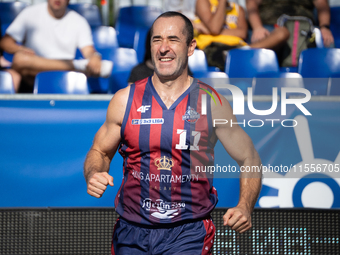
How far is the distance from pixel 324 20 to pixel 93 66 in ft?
10.2

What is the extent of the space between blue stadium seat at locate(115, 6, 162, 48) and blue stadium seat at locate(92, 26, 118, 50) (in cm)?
47

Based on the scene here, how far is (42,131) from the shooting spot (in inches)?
107

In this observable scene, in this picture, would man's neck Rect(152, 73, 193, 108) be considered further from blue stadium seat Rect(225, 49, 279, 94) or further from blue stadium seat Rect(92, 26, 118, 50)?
blue stadium seat Rect(92, 26, 118, 50)

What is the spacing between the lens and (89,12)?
590 cm

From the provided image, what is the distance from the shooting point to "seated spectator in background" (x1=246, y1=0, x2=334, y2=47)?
4969 millimetres

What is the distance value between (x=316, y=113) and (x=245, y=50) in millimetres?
1844

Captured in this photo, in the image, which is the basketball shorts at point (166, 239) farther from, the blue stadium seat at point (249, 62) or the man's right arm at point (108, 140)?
the blue stadium seat at point (249, 62)

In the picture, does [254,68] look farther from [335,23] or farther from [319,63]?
[335,23]

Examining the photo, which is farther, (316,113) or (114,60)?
(114,60)

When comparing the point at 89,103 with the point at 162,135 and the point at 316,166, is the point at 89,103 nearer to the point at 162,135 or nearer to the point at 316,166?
the point at 162,135

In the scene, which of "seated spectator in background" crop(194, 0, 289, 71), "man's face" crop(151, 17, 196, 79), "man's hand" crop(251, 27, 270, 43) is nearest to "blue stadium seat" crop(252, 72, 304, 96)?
"seated spectator in background" crop(194, 0, 289, 71)

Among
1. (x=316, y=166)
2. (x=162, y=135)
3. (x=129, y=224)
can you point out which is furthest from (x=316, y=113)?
(x=129, y=224)

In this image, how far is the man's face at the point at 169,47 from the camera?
6.58 ft

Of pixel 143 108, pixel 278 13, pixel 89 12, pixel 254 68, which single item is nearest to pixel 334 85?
pixel 254 68
